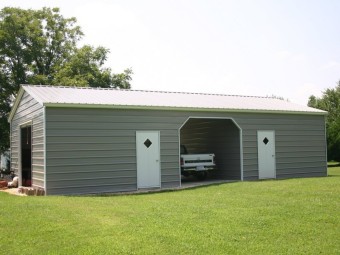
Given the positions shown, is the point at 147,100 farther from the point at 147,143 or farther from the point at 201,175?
the point at 201,175

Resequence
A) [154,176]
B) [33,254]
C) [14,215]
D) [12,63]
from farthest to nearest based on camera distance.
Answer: [12,63] < [154,176] < [14,215] < [33,254]

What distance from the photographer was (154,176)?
15758 mm

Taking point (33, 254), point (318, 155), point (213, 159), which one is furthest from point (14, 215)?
point (318, 155)

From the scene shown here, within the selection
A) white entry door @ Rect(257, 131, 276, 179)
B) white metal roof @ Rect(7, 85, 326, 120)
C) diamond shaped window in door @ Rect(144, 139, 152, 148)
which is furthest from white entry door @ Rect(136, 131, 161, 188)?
white entry door @ Rect(257, 131, 276, 179)

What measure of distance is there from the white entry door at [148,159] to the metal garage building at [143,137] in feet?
0.12

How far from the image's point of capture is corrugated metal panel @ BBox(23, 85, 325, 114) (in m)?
14.8

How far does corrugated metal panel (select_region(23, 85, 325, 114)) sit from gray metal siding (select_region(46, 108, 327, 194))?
302 millimetres

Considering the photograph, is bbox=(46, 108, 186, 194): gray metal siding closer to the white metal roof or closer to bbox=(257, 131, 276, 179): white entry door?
the white metal roof

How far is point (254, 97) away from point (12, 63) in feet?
55.4

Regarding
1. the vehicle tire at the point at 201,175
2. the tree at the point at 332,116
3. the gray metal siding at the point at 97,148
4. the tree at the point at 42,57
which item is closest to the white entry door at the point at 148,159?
the gray metal siding at the point at 97,148

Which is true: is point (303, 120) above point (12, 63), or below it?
below

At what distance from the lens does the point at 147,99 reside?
17109mm

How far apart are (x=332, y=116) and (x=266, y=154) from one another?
30943mm

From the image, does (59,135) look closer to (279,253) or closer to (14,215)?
(14,215)
